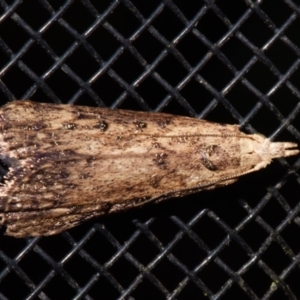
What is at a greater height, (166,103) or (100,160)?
(166,103)

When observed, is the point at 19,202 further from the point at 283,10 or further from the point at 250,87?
the point at 283,10

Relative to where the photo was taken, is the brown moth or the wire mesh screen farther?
the wire mesh screen

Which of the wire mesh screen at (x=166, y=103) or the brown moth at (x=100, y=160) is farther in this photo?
the wire mesh screen at (x=166, y=103)

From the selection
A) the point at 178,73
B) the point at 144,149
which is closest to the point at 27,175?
the point at 144,149

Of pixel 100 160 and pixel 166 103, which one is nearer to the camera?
pixel 100 160
